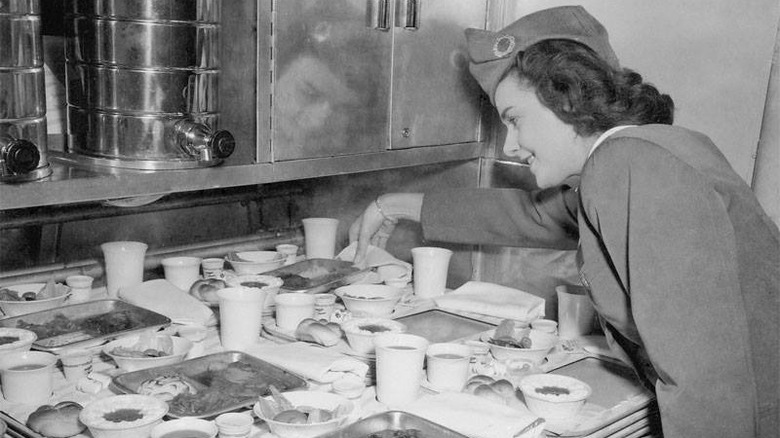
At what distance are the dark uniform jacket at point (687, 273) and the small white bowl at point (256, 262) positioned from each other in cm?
126

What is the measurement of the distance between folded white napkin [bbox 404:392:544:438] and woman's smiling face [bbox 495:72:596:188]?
56 centimetres

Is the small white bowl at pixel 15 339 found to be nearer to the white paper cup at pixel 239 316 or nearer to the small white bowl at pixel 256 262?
the white paper cup at pixel 239 316

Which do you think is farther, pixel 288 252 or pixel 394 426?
pixel 288 252

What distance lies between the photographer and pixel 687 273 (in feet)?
4.90

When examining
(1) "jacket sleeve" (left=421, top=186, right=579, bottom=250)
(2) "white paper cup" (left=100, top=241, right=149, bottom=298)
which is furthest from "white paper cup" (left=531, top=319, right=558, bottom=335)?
(2) "white paper cup" (left=100, top=241, right=149, bottom=298)

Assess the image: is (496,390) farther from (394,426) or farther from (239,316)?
(239,316)

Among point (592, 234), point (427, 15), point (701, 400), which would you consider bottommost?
point (701, 400)

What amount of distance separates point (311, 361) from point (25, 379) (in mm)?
628

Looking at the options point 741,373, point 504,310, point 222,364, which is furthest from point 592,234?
point 222,364

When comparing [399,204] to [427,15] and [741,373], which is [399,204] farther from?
[741,373]

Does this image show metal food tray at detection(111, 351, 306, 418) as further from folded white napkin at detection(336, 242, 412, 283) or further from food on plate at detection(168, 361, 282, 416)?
folded white napkin at detection(336, 242, 412, 283)

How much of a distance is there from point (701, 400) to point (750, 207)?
402mm

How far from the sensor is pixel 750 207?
163 cm

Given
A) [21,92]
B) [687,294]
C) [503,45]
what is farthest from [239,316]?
[687,294]
